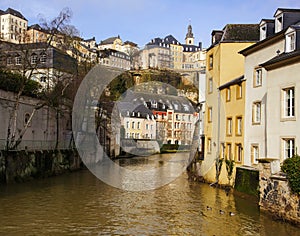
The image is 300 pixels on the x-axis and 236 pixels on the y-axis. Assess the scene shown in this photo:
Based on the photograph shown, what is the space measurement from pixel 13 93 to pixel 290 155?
2050 cm

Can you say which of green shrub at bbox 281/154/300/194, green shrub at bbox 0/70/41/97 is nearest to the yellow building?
green shrub at bbox 281/154/300/194

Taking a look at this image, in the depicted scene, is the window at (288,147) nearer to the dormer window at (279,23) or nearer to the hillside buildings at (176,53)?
the dormer window at (279,23)

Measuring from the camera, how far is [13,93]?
29422 millimetres

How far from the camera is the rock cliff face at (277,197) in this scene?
14.1 meters

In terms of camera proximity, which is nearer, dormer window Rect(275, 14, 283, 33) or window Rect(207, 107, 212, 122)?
dormer window Rect(275, 14, 283, 33)

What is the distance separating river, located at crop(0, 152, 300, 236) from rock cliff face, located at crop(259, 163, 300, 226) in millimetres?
385

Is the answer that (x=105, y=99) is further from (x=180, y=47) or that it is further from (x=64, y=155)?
(x=180, y=47)

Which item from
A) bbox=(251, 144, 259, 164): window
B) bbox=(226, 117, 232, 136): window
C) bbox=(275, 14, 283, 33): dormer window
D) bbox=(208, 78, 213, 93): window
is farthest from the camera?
bbox=(208, 78, 213, 93): window

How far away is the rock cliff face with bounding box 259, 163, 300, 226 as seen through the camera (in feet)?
46.2

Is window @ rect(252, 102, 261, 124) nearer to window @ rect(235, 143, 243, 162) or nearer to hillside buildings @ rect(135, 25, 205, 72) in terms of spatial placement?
window @ rect(235, 143, 243, 162)

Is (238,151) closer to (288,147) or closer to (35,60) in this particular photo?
(288,147)

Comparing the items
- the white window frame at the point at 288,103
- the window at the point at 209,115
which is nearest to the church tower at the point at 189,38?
the window at the point at 209,115

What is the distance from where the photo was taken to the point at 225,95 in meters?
24.9

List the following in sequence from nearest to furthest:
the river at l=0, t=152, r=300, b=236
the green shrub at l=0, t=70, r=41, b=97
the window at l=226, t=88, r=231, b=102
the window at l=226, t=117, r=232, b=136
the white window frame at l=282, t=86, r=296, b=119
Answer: the river at l=0, t=152, r=300, b=236, the white window frame at l=282, t=86, r=296, b=119, the window at l=226, t=117, r=232, b=136, the window at l=226, t=88, r=231, b=102, the green shrub at l=0, t=70, r=41, b=97
